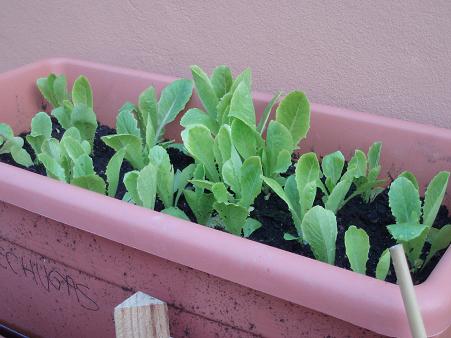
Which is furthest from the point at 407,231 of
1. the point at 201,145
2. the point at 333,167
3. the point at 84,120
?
the point at 84,120

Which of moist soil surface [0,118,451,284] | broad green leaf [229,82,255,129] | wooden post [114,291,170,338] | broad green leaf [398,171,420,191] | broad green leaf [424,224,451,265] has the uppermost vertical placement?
broad green leaf [229,82,255,129]

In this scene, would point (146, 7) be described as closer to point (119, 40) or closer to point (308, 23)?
point (119, 40)

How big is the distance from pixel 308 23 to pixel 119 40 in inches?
15.7

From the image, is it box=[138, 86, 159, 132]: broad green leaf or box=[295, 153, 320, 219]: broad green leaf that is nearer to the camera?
box=[295, 153, 320, 219]: broad green leaf

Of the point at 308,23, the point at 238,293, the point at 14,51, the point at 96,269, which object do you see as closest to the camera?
the point at 238,293

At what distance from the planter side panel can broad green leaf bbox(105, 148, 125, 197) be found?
0.10m

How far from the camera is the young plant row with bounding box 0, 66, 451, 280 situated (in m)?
0.63

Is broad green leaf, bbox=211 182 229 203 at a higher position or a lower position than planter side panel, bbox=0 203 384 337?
higher

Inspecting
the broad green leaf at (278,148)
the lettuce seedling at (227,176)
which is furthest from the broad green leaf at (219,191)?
the broad green leaf at (278,148)

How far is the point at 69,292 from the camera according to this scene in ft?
2.39

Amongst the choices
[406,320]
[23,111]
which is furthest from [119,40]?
[406,320]

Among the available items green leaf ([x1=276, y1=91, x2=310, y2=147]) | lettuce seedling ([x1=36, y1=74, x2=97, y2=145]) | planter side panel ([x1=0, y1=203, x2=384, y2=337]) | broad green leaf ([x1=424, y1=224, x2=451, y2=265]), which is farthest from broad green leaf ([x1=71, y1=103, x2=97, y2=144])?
broad green leaf ([x1=424, y1=224, x2=451, y2=265])

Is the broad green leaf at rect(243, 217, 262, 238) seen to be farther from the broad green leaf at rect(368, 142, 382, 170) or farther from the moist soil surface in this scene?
the broad green leaf at rect(368, 142, 382, 170)

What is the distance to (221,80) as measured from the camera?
0.87 meters
